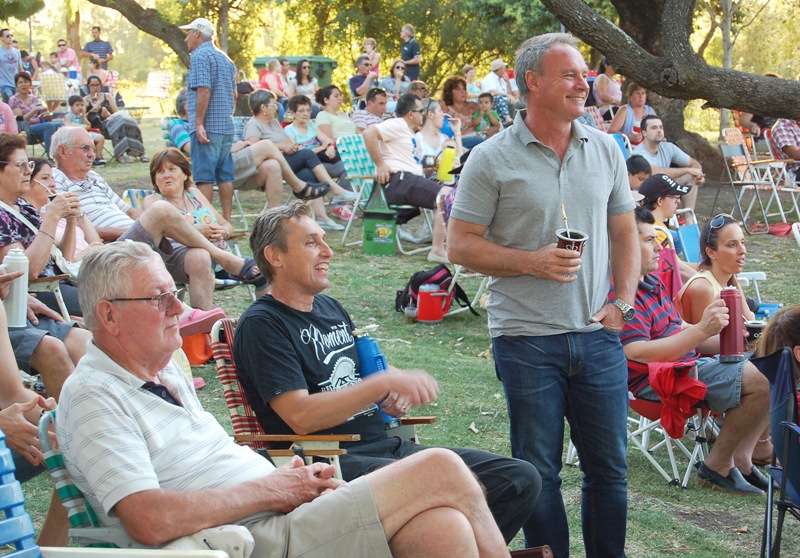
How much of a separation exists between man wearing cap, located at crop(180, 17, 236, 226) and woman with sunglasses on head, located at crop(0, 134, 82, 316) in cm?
429

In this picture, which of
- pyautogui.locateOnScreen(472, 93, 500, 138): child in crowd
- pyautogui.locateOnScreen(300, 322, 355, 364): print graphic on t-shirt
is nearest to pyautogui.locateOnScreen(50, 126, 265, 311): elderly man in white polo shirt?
pyautogui.locateOnScreen(300, 322, 355, 364): print graphic on t-shirt

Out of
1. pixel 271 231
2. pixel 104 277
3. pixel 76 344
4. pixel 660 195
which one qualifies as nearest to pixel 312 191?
pixel 660 195

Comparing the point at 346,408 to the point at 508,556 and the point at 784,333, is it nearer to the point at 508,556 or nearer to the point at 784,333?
Answer: the point at 508,556

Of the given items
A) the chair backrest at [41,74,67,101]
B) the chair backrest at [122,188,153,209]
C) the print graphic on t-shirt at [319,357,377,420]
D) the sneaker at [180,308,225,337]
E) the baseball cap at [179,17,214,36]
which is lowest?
the sneaker at [180,308,225,337]

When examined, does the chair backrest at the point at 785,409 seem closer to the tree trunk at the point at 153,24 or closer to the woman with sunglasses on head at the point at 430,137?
the woman with sunglasses on head at the point at 430,137

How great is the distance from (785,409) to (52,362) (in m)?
3.05

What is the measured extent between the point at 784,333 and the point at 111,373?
8.66 ft

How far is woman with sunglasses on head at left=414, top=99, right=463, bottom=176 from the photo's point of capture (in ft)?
34.8

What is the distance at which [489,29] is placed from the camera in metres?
22.5

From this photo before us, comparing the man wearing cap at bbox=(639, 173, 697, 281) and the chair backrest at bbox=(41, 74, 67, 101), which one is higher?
the chair backrest at bbox=(41, 74, 67, 101)

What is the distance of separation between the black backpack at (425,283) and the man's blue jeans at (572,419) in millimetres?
4303

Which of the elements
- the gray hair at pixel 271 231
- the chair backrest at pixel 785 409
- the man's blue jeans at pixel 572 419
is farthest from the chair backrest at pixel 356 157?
the man's blue jeans at pixel 572 419

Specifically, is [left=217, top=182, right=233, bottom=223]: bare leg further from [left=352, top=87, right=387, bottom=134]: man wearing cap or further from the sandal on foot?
[left=352, top=87, right=387, bottom=134]: man wearing cap

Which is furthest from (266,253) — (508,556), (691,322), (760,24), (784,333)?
(760,24)
